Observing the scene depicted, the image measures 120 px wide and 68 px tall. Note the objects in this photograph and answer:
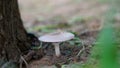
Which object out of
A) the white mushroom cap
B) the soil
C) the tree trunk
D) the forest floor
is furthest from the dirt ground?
the white mushroom cap

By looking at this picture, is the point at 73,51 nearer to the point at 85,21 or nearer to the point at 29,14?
the point at 85,21

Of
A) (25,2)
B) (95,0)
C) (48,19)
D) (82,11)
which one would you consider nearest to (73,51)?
(48,19)

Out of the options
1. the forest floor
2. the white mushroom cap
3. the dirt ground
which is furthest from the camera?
the dirt ground

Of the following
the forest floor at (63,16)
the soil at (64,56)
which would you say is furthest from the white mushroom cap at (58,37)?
the forest floor at (63,16)

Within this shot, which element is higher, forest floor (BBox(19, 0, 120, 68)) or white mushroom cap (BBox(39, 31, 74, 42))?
forest floor (BBox(19, 0, 120, 68))

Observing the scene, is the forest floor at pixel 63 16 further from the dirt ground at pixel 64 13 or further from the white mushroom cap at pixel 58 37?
the white mushroom cap at pixel 58 37

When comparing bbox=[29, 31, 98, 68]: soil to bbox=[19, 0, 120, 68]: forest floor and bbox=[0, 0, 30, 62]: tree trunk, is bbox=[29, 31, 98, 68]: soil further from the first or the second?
bbox=[19, 0, 120, 68]: forest floor

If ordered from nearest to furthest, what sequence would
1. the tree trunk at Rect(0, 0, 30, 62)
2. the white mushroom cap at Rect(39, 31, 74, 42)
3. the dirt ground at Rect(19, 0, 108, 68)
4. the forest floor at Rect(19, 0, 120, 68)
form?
the white mushroom cap at Rect(39, 31, 74, 42) → the tree trunk at Rect(0, 0, 30, 62) → the forest floor at Rect(19, 0, 120, 68) → the dirt ground at Rect(19, 0, 108, 68)

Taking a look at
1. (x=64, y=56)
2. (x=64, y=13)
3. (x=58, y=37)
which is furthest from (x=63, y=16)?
(x=58, y=37)

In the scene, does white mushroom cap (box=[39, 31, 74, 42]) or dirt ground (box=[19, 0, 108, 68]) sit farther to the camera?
dirt ground (box=[19, 0, 108, 68])
